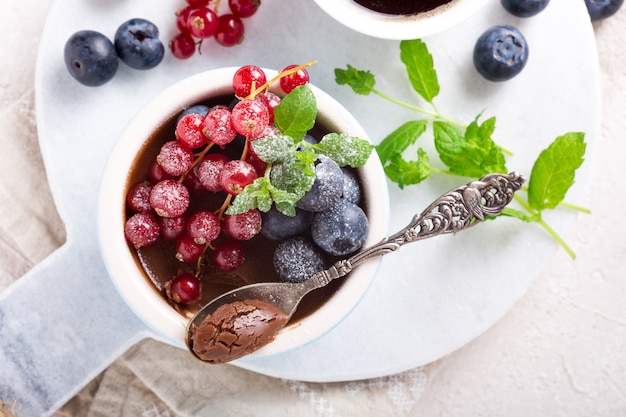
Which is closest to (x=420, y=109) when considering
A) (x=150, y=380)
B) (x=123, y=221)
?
(x=123, y=221)

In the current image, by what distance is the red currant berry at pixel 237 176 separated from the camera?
94 centimetres

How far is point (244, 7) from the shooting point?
1.19m

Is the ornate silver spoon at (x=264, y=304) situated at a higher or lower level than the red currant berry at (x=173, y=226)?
Result: lower

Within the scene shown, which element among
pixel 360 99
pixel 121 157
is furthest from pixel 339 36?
pixel 121 157

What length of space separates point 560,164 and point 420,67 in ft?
1.04

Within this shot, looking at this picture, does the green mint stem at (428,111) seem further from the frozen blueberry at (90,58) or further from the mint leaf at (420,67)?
the frozen blueberry at (90,58)

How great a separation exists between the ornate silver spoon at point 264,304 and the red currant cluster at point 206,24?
1.56 feet

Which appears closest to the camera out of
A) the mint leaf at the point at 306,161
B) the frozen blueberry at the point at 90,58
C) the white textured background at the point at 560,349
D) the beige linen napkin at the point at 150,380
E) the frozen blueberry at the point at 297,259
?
the mint leaf at the point at 306,161

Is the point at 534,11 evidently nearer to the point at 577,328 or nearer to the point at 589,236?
the point at 589,236

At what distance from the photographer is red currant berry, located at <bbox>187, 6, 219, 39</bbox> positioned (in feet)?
3.85

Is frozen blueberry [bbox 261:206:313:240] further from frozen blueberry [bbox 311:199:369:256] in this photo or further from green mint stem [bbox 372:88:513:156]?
green mint stem [bbox 372:88:513:156]

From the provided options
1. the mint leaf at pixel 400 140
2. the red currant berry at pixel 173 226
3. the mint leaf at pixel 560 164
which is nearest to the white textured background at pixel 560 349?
the mint leaf at pixel 560 164

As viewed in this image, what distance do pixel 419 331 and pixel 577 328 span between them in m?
0.47

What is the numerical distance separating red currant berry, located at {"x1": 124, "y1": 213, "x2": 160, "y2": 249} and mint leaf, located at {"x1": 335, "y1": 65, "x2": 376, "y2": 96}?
0.43 meters
